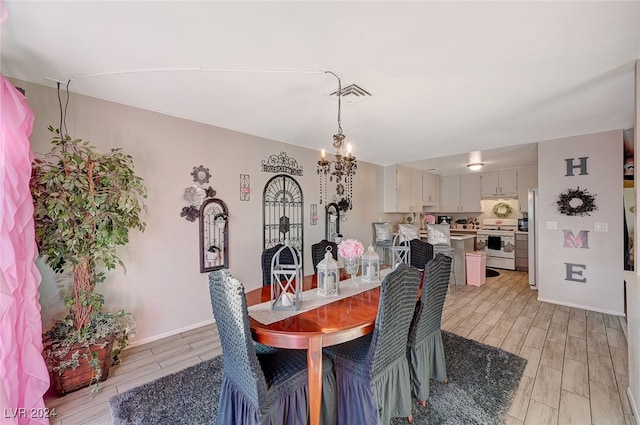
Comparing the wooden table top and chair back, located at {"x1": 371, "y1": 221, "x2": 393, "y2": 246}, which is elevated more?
chair back, located at {"x1": 371, "y1": 221, "x2": 393, "y2": 246}

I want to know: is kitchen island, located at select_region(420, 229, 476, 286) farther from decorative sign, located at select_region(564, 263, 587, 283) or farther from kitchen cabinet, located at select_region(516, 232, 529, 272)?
kitchen cabinet, located at select_region(516, 232, 529, 272)

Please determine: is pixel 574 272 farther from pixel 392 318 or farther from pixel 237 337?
pixel 237 337

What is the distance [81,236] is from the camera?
1.99 metres

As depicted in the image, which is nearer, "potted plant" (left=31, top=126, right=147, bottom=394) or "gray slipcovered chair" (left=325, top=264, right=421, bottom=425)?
"gray slipcovered chair" (left=325, top=264, right=421, bottom=425)

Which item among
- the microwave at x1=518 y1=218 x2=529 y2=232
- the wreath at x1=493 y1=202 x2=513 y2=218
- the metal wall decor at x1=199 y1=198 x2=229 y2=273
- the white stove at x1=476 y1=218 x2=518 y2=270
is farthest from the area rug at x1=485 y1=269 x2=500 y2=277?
the metal wall decor at x1=199 y1=198 x2=229 y2=273

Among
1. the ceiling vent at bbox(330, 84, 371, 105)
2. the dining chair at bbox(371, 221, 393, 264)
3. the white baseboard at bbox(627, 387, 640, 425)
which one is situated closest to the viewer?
the white baseboard at bbox(627, 387, 640, 425)

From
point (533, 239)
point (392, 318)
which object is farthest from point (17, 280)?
point (533, 239)

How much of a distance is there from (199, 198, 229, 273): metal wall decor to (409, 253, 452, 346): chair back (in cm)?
236

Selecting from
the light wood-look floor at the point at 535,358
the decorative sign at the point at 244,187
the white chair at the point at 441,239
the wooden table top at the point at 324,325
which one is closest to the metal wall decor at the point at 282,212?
the decorative sign at the point at 244,187

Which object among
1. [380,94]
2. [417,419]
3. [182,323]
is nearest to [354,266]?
[417,419]

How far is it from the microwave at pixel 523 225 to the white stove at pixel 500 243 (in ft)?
0.48

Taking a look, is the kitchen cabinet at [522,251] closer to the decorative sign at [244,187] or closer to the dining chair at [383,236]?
the dining chair at [383,236]

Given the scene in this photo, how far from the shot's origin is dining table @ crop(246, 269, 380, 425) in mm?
1406

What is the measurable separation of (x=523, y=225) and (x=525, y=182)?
95 cm
